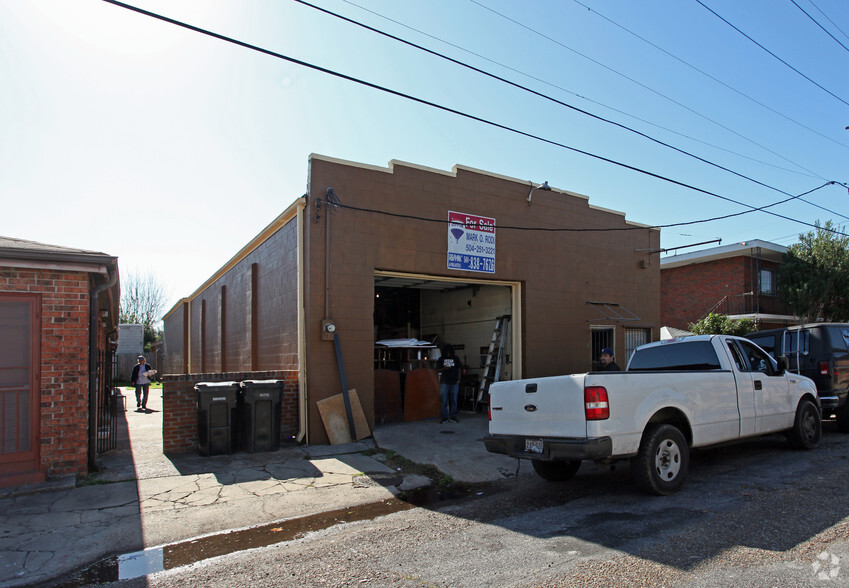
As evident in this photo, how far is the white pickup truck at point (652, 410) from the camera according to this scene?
18.8 feet

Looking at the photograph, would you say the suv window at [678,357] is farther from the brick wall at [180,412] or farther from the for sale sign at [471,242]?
the brick wall at [180,412]

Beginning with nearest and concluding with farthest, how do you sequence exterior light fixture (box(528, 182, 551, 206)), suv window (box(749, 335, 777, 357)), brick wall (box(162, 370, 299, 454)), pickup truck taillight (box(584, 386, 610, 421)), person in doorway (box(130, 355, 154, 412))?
pickup truck taillight (box(584, 386, 610, 421)) < brick wall (box(162, 370, 299, 454)) < suv window (box(749, 335, 777, 357)) < exterior light fixture (box(528, 182, 551, 206)) < person in doorway (box(130, 355, 154, 412))

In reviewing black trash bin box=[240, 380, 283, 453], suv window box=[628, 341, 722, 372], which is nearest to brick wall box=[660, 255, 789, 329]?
suv window box=[628, 341, 722, 372]

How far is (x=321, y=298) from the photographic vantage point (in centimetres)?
1039

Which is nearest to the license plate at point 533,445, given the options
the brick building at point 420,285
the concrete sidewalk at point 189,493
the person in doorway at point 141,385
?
the concrete sidewalk at point 189,493

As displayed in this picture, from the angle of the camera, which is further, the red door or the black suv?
the black suv

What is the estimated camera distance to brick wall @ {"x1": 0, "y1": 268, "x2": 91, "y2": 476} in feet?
23.5

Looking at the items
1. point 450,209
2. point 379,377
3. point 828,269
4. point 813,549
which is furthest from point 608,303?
point 828,269

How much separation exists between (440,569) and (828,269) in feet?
84.0

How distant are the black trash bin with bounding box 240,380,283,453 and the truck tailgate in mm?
4123

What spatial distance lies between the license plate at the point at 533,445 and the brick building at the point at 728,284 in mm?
20258

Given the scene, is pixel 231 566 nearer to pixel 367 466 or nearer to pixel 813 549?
pixel 367 466

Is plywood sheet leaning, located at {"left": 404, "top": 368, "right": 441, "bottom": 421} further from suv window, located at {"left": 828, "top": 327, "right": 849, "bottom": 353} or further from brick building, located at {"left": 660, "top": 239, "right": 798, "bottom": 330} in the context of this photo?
brick building, located at {"left": 660, "top": 239, "right": 798, "bottom": 330}

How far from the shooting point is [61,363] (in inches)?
287
